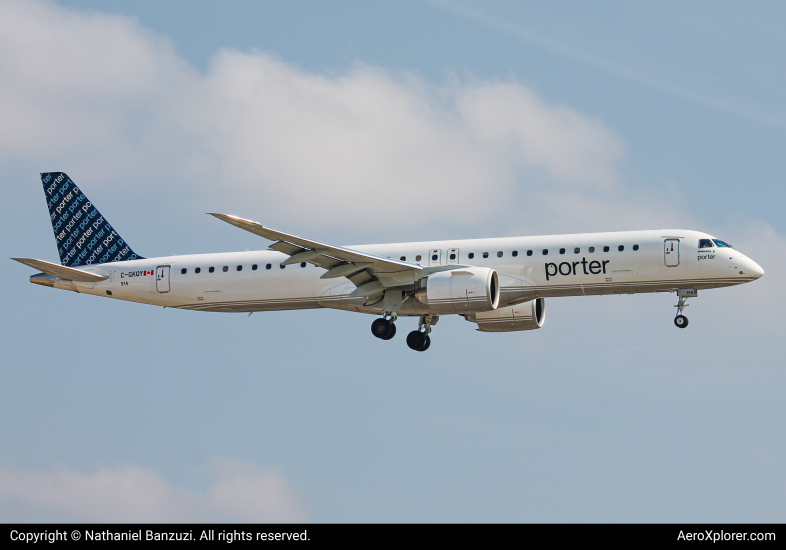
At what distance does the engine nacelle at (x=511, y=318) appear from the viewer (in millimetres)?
48250

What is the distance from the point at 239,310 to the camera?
48.0 meters

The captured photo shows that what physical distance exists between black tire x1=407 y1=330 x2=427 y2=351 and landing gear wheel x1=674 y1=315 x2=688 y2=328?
1059 cm

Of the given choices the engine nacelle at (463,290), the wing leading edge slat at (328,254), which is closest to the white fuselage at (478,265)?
the engine nacelle at (463,290)

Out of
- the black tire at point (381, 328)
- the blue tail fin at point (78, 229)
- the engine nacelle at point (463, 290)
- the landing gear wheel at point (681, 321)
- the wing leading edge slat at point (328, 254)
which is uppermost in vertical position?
the blue tail fin at point (78, 229)

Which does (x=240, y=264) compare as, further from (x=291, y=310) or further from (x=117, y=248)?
(x=117, y=248)

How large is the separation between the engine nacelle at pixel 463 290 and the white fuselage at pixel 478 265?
50.8 inches

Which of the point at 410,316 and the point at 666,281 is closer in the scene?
the point at 666,281

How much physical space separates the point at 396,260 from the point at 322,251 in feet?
12.2

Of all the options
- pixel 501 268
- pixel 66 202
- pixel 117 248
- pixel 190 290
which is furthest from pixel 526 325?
pixel 66 202

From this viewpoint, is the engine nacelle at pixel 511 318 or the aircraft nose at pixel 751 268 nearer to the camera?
the aircraft nose at pixel 751 268

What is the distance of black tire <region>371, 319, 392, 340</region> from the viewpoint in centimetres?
4575

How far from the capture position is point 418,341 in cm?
4725

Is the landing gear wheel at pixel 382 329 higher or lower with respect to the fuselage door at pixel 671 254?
lower

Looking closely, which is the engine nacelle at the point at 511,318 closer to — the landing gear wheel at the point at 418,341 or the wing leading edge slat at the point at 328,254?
the landing gear wheel at the point at 418,341
